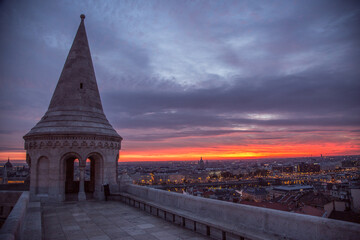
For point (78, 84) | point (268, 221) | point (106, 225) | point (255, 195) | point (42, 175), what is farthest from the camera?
point (255, 195)

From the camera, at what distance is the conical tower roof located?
12.0 metres

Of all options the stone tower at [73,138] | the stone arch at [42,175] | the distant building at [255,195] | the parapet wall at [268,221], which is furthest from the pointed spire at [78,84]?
the distant building at [255,195]

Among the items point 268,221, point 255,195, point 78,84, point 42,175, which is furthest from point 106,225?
point 255,195

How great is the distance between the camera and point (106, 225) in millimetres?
7469

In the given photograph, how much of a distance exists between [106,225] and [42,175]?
6.05 m

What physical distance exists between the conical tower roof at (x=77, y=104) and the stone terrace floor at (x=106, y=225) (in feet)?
12.0

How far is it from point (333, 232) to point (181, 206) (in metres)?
4.48

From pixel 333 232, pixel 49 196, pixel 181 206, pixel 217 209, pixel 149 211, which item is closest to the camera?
pixel 333 232

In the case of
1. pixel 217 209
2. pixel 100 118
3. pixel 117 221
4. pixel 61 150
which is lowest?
pixel 117 221

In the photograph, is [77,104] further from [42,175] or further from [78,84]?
[42,175]

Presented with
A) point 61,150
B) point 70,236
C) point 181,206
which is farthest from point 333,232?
point 61,150

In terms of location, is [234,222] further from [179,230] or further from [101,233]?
[101,233]

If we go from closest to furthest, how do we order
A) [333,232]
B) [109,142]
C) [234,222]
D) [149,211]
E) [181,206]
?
[333,232], [234,222], [181,206], [149,211], [109,142]

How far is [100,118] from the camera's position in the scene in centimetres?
1346
